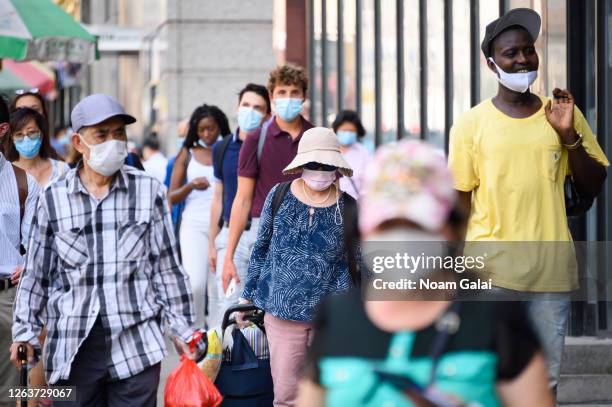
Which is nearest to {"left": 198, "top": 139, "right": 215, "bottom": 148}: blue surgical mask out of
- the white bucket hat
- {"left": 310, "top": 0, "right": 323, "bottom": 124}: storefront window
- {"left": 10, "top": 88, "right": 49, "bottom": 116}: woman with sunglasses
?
{"left": 10, "top": 88, "right": 49, "bottom": 116}: woman with sunglasses

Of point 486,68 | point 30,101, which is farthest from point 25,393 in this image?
point 486,68

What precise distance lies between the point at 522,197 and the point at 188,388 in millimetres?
1758

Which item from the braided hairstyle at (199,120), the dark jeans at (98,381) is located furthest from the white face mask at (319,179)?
the braided hairstyle at (199,120)

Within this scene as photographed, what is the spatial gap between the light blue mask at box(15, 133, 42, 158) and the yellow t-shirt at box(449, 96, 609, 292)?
3406mm

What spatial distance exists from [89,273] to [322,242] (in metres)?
1.34

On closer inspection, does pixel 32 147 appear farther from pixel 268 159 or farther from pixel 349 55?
pixel 349 55

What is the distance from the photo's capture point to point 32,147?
880cm

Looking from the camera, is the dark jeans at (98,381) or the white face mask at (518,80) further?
the white face mask at (518,80)

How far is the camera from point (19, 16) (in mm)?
11992

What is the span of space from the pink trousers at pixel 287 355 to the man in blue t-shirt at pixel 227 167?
248 centimetres

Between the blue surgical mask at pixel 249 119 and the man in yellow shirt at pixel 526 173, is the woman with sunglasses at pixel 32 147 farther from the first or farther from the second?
the man in yellow shirt at pixel 526 173

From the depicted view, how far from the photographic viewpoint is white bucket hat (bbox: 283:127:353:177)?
7078mm

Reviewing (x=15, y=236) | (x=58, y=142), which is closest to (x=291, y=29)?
(x=58, y=142)

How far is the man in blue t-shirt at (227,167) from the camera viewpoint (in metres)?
9.76
